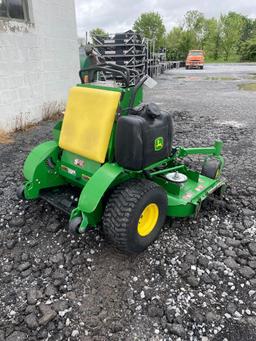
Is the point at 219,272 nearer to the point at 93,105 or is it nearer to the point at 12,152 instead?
the point at 93,105

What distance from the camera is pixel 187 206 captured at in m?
2.87

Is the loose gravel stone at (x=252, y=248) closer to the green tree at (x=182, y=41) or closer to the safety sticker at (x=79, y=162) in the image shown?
the safety sticker at (x=79, y=162)

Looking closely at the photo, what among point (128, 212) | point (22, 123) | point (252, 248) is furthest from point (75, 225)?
point (22, 123)

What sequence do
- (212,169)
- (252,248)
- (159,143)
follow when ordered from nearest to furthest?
(159,143)
(252,248)
(212,169)

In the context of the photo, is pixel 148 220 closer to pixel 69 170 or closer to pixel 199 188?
pixel 199 188

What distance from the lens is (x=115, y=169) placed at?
8.29 feet

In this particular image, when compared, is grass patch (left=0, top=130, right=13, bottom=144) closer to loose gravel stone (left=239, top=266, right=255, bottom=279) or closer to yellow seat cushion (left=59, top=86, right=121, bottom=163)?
yellow seat cushion (left=59, top=86, right=121, bottom=163)

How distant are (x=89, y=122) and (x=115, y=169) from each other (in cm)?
51

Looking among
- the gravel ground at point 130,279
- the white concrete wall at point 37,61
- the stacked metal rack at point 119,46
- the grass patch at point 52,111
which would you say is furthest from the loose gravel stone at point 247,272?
the stacked metal rack at point 119,46

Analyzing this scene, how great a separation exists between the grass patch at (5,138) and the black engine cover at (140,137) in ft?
12.7

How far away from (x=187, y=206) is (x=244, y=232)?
27.3 inches

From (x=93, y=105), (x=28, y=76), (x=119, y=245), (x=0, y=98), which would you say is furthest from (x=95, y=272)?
(x=28, y=76)

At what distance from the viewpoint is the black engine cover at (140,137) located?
2.39m

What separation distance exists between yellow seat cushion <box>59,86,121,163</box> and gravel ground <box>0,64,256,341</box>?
83 cm
